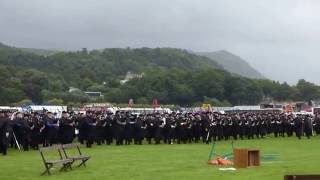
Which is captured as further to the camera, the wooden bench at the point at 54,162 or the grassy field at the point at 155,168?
the wooden bench at the point at 54,162

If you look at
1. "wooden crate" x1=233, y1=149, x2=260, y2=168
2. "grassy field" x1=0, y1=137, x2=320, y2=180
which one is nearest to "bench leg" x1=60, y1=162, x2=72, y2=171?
"grassy field" x1=0, y1=137, x2=320, y2=180

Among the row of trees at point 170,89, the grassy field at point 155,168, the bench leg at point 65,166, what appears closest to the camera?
the grassy field at point 155,168

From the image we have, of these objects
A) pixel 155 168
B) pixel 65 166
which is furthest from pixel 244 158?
pixel 65 166

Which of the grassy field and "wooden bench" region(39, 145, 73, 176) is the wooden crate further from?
"wooden bench" region(39, 145, 73, 176)

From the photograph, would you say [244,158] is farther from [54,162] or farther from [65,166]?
[54,162]

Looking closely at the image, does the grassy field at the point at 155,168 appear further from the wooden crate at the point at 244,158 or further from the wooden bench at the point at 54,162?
the wooden crate at the point at 244,158

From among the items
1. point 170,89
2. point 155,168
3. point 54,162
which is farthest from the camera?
point 170,89

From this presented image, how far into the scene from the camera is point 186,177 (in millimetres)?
17844

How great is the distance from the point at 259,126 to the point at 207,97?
11533 centimetres

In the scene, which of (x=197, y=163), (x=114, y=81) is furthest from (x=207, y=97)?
(x=197, y=163)

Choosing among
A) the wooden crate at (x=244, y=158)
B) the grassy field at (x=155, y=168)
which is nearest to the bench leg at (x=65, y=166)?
the grassy field at (x=155, y=168)

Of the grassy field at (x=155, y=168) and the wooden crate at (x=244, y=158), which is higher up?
the wooden crate at (x=244, y=158)

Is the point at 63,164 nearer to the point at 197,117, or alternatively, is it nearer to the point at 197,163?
the point at 197,163

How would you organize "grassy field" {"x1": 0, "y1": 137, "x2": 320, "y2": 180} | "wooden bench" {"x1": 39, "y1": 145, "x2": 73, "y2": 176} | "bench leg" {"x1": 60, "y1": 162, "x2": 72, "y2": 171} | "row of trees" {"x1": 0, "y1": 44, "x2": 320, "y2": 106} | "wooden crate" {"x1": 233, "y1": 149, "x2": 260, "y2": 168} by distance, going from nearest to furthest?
"grassy field" {"x1": 0, "y1": 137, "x2": 320, "y2": 180} → "wooden bench" {"x1": 39, "y1": 145, "x2": 73, "y2": 176} → "bench leg" {"x1": 60, "y1": 162, "x2": 72, "y2": 171} → "wooden crate" {"x1": 233, "y1": 149, "x2": 260, "y2": 168} → "row of trees" {"x1": 0, "y1": 44, "x2": 320, "y2": 106}
